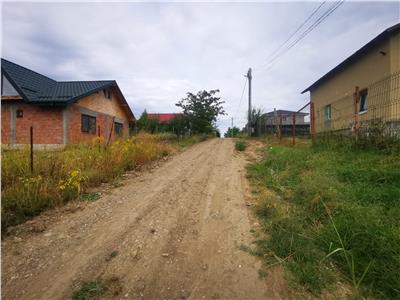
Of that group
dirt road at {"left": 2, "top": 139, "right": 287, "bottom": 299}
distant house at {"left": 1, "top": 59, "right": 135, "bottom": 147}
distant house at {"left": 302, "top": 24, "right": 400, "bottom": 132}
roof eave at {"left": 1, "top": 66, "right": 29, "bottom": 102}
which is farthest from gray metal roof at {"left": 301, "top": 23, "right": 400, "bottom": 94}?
roof eave at {"left": 1, "top": 66, "right": 29, "bottom": 102}

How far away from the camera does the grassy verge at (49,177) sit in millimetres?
3707

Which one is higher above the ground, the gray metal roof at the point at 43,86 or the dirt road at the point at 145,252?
the gray metal roof at the point at 43,86

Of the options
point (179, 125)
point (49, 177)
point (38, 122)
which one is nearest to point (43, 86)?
point (38, 122)

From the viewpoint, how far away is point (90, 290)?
6.88 ft

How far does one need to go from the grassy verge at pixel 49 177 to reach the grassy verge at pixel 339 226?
127 inches

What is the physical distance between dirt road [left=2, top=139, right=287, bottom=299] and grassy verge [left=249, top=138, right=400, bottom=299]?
309mm

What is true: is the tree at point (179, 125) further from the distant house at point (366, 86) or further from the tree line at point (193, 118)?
the distant house at point (366, 86)

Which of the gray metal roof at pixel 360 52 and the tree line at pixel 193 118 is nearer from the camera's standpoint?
the gray metal roof at pixel 360 52

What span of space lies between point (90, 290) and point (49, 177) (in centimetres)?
313

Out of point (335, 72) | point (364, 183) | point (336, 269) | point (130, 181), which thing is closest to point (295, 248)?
point (336, 269)

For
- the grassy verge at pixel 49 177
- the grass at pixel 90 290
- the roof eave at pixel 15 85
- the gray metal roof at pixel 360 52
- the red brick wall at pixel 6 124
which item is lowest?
the grass at pixel 90 290

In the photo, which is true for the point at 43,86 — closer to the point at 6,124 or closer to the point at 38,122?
the point at 38,122

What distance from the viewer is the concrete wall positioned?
796cm

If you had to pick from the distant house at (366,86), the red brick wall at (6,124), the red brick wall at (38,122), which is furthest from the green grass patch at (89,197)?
the red brick wall at (6,124)
